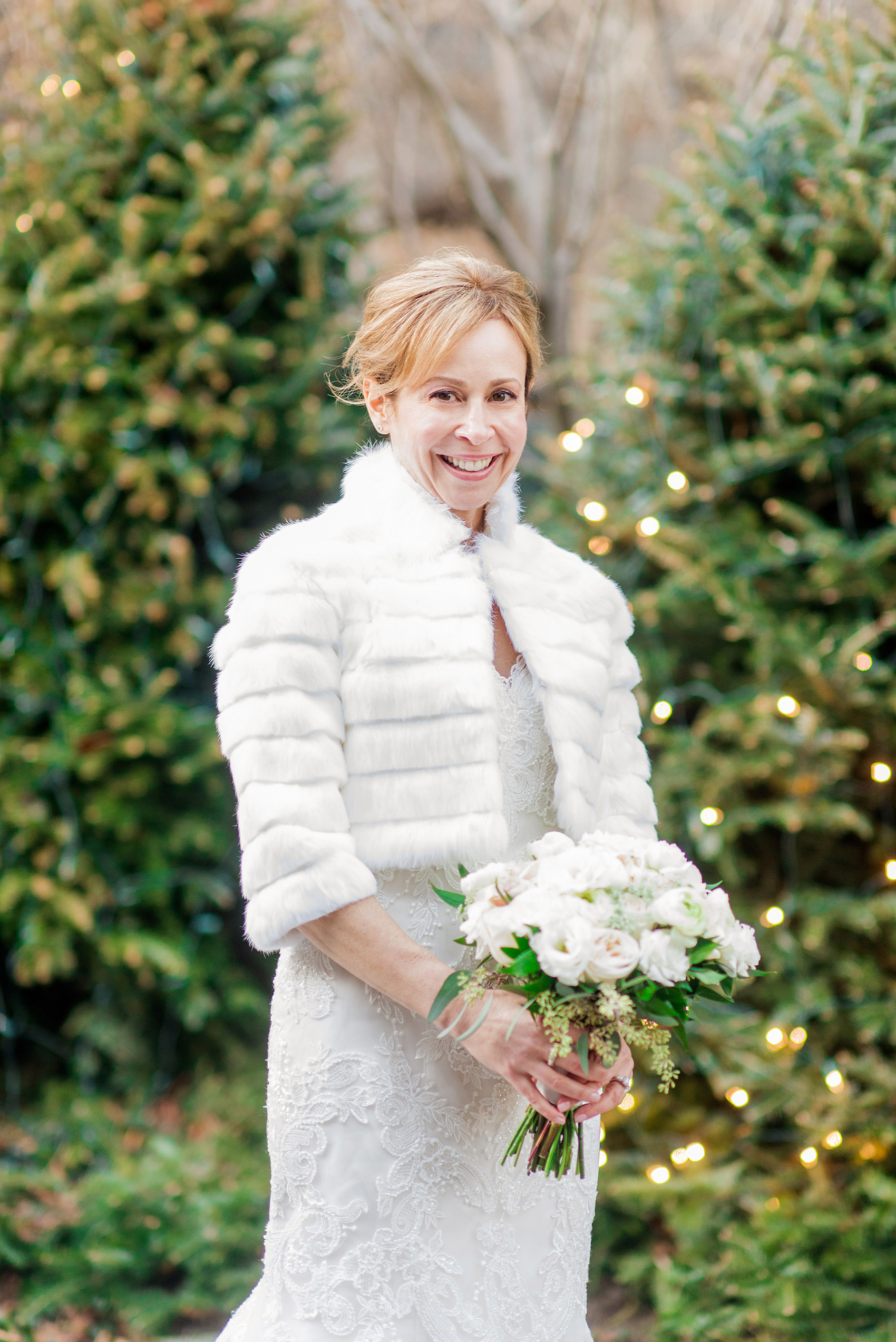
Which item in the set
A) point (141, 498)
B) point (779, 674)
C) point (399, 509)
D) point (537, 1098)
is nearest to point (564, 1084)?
point (537, 1098)

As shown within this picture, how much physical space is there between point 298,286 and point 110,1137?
2811 millimetres

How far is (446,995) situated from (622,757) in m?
0.60

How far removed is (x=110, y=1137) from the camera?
3324 millimetres

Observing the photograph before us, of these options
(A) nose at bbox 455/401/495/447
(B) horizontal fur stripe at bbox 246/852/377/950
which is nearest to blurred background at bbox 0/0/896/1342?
(B) horizontal fur stripe at bbox 246/852/377/950

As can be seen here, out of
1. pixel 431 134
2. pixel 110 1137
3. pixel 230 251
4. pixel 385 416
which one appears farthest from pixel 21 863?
pixel 431 134

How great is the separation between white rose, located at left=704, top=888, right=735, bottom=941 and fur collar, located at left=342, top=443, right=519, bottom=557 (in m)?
0.62

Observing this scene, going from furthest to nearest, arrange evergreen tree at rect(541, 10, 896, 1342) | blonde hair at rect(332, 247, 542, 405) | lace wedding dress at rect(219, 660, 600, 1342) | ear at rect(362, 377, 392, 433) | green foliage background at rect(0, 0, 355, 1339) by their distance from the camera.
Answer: green foliage background at rect(0, 0, 355, 1339), evergreen tree at rect(541, 10, 896, 1342), ear at rect(362, 377, 392, 433), blonde hair at rect(332, 247, 542, 405), lace wedding dress at rect(219, 660, 600, 1342)

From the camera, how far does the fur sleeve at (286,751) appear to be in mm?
1347

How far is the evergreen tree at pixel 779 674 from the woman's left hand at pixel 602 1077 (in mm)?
1295

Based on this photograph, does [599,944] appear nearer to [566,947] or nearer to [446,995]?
[566,947]

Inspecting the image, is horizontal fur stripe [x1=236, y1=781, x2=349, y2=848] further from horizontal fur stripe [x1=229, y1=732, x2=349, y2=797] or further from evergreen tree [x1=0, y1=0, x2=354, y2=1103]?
evergreen tree [x1=0, y1=0, x2=354, y2=1103]

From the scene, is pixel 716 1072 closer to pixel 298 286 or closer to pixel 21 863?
pixel 21 863

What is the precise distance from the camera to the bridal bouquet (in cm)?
123

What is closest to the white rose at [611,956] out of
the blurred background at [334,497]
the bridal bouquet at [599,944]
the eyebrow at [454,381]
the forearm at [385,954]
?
the bridal bouquet at [599,944]
